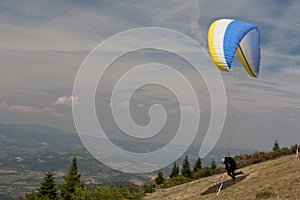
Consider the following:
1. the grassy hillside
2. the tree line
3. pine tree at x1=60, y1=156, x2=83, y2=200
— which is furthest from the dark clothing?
pine tree at x1=60, y1=156, x2=83, y2=200

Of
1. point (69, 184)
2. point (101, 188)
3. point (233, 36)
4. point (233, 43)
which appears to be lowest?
point (101, 188)

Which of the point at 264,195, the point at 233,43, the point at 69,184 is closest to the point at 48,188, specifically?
the point at 69,184

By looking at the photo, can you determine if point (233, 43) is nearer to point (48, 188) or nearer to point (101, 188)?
point (101, 188)

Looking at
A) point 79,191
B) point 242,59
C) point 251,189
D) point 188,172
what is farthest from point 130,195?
point 188,172

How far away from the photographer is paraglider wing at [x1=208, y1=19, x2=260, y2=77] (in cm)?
2503

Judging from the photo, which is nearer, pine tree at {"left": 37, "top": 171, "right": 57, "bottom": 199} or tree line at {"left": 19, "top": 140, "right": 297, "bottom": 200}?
tree line at {"left": 19, "top": 140, "right": 297, "bottom": 200}

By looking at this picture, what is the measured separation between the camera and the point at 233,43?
82.4 feet

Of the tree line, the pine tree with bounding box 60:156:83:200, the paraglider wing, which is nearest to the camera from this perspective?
the paraglider wing

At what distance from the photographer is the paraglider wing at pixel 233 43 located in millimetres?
25031

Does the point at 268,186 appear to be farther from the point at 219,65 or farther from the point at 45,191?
the point at 45,191

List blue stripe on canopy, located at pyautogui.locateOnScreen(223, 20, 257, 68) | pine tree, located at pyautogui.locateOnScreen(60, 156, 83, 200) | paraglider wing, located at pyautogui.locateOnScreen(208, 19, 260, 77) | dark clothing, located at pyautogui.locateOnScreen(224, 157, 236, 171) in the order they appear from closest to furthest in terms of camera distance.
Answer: blue stripe on canopy, located at pyautogui.locateOnScreen(223, 20, 257, 68) < paraglider wing, located at pyautogui.locateOnScreen(208, 19, 260, 77) < dark clothing, located at pyautogui.locateOnScreen(224, 157, 236, 171) < pine tree, located at pyautogui.locateOnScreen(60, 156, 83, 200)

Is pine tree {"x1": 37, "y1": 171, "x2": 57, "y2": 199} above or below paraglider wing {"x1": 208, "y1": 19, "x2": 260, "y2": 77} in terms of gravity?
below

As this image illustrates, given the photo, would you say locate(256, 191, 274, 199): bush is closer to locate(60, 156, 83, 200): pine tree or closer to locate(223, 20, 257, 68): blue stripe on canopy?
locate(223, 20, 257, 68): blue stripe on canopy

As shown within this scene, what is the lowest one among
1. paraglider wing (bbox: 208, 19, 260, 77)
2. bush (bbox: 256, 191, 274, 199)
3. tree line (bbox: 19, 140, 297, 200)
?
bush (bbox: 256, 191, 274, 199)
